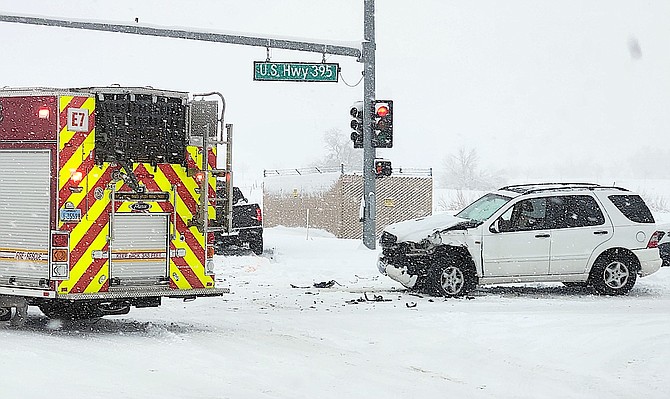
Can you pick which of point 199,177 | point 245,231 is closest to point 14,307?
point 199,177

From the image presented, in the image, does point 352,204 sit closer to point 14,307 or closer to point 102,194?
point 14,307

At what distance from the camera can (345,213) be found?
4075cm

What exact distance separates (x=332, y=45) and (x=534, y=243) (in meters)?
9.40

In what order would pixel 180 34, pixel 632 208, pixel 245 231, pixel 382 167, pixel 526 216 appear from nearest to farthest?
pixel 526 216
pixel 632 208
pixel 245 231
pixel 180 34
pixel 382 167

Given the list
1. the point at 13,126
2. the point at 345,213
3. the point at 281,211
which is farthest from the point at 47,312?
the point at 281,211

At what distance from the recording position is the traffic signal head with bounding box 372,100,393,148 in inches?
882

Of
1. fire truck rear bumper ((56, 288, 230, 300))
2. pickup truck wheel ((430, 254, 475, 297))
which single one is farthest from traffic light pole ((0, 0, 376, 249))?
fire truck rear bumper ((56, 288, 230, 300))

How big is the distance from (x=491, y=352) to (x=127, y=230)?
4.14 m

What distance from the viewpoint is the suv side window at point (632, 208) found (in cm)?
1571

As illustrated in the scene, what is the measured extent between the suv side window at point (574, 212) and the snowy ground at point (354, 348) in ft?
3.81

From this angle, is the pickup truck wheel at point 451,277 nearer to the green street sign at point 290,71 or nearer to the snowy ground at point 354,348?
the snowy ground at point 354,348

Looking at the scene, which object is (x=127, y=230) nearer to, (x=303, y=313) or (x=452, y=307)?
(x=303, y=313)

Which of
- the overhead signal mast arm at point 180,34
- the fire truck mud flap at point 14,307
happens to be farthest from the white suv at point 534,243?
the overhead signal mast arm at point 180,34

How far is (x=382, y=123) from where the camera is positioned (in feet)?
73.6
